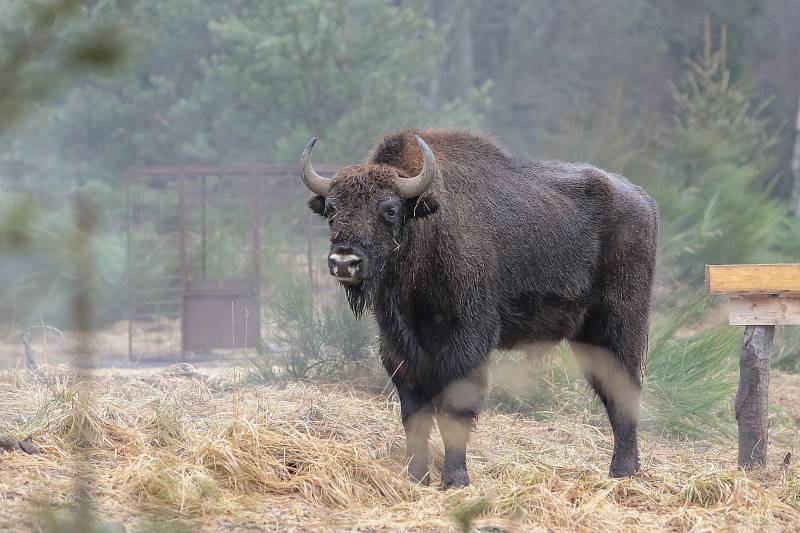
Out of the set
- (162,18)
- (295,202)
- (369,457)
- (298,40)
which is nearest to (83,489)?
(369,457)

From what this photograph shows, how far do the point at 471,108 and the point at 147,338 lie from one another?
1111cm

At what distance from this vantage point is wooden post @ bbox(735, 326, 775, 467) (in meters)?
7.27

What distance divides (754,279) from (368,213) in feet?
9.13

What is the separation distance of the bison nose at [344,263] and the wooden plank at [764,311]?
9.06 feet

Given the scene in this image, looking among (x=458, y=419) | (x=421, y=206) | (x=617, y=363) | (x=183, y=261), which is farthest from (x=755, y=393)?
(x=183, y=261)

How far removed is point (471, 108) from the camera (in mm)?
24219

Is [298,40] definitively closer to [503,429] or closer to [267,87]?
[267,87]

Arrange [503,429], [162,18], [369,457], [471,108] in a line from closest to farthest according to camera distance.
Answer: [369,457]
[503,429]
[162,18]
[471,108]

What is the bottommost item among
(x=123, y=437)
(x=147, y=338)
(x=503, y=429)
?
(x=147, y=338)

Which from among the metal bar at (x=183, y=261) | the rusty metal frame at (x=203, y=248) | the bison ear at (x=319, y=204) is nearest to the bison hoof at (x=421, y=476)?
the bison ear at (x=319, y=204)

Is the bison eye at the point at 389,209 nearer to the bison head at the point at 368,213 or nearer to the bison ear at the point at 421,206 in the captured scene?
the bison head at the point at 368,213

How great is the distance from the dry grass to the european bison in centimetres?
54

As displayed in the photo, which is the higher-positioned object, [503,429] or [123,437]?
[123,437]

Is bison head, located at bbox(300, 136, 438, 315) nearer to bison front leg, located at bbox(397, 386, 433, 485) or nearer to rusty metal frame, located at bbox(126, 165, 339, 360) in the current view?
bison front leg, located at bbox(397, 386, 433, 485)
